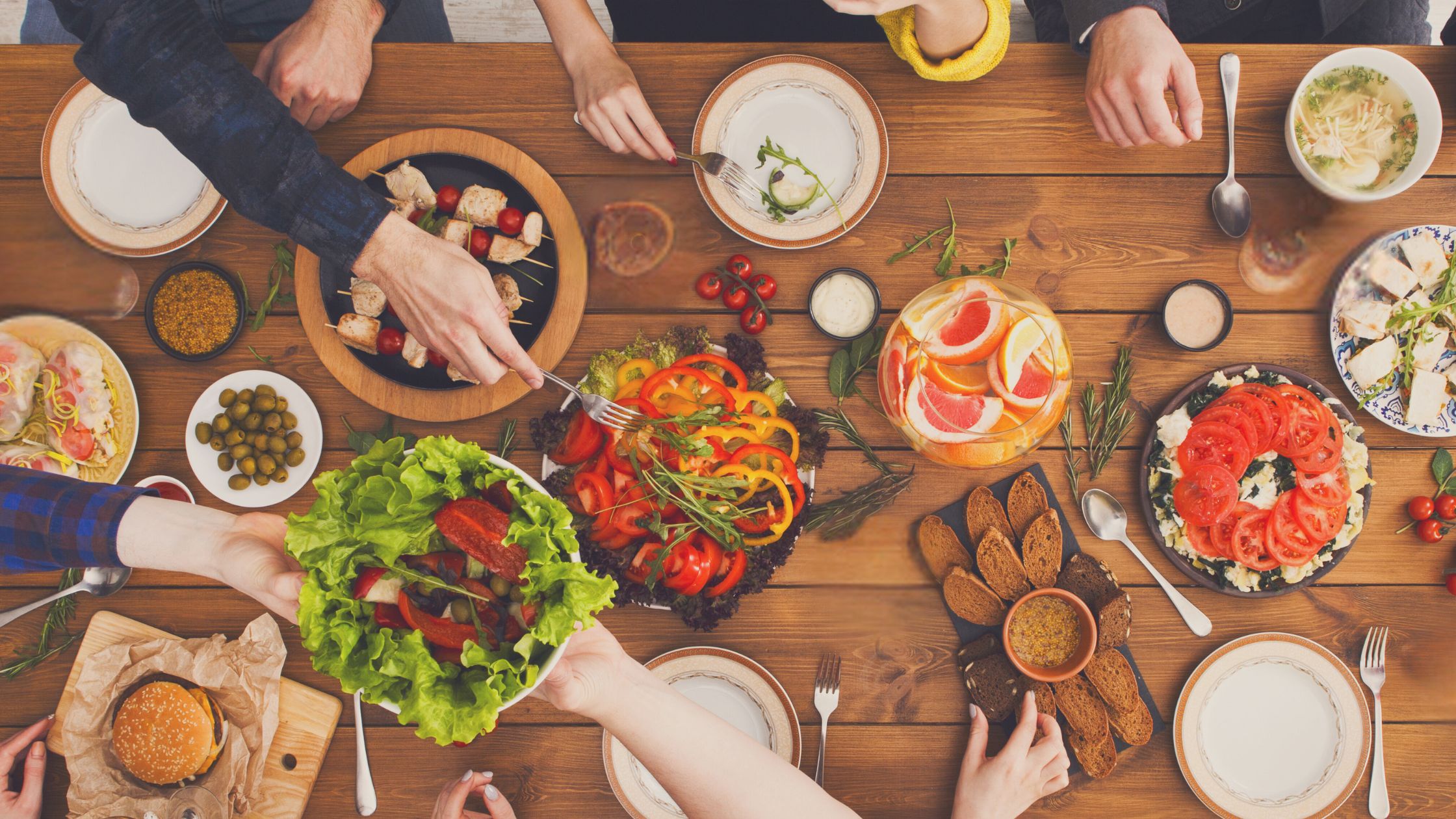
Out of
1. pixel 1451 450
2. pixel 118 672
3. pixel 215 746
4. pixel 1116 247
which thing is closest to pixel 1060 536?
pixel 1116 247

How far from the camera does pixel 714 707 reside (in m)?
1.71

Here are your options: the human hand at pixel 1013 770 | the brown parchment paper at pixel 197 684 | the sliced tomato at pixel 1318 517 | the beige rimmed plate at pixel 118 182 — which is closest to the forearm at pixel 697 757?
the human hand at pixel 1013 770

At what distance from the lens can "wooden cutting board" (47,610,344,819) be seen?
1720 millimetres

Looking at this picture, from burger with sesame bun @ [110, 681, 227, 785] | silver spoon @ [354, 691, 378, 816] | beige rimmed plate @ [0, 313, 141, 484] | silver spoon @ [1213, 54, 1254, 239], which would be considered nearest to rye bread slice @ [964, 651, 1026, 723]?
silver spoon @ [1213, 54, 1254, 239]

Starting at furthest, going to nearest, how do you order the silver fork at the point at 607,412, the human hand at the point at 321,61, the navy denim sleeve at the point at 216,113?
the human hand at the point at 321,61
the silver fork at the point at 607,412
the navy denim sleeve at the point at 216,113

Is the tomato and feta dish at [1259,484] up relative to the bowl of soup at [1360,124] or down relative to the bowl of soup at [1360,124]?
down

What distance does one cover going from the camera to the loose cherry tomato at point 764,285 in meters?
1.72

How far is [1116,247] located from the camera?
5.78 feet

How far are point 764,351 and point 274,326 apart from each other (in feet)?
3.82

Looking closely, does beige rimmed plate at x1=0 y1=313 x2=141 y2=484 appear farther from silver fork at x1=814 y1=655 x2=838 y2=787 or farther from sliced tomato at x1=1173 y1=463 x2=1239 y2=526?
sliced tomato at x1=1173 y1=463 x2=1239 y2=526

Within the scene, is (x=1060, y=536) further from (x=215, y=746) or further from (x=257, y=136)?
(x=215, y=746)

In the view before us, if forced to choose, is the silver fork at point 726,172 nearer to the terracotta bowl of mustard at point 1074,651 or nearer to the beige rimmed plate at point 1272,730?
the terracotta bowl of mustard at point 1074,651

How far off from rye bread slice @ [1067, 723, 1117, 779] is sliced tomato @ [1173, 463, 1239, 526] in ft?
1.74

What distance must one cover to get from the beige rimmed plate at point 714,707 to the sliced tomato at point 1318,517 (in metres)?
1.19
